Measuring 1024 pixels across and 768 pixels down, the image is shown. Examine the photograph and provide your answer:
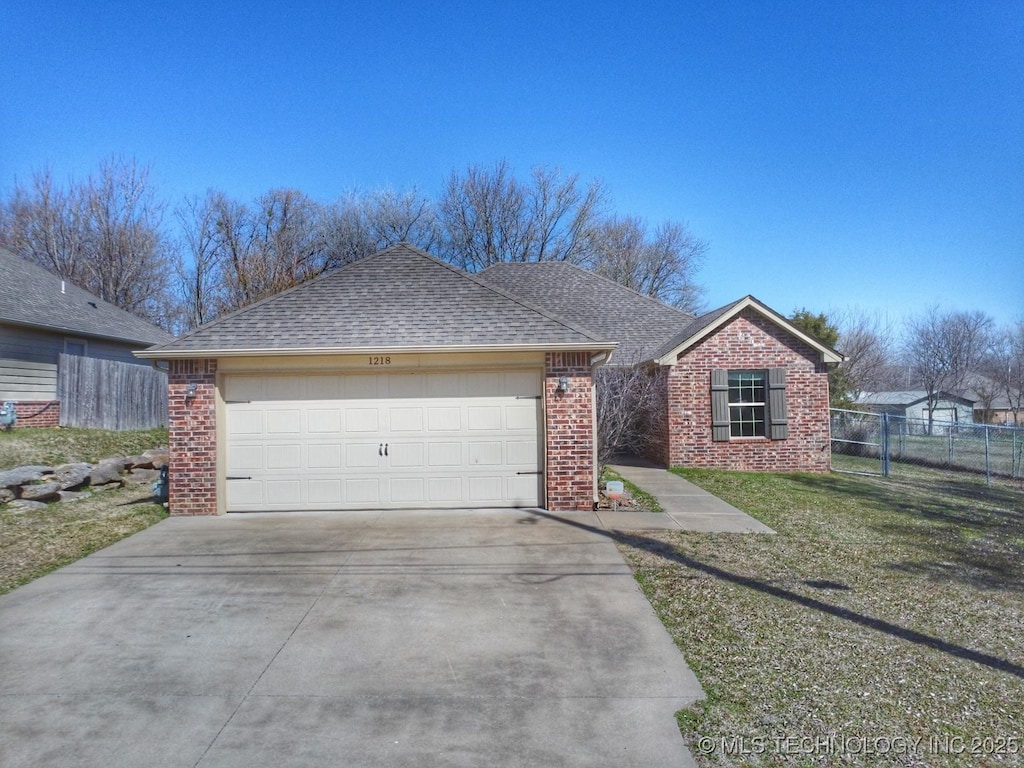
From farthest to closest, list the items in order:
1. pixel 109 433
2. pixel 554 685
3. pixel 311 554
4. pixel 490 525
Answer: pixel 109 433 < pixel 490 525 < pixel 311 554 < pixel 554 685

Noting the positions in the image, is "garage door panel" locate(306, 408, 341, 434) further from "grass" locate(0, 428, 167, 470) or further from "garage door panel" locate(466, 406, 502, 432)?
"grass" locate(0, 428, 167, 470)

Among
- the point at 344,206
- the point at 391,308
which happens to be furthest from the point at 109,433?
the point at 344,206

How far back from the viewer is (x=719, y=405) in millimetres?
14375

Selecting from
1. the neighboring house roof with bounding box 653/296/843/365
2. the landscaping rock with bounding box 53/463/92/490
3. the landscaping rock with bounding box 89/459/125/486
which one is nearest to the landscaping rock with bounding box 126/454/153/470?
the landscaping rock with bounding box 89/459/125/486

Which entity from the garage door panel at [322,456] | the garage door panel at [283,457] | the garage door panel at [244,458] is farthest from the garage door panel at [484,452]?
the garage door panel at [244,458]

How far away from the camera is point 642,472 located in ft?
45.4

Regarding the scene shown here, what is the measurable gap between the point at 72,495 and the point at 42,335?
7.98 metres

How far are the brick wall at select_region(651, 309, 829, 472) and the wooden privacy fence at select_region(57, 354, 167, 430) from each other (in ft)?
43.3

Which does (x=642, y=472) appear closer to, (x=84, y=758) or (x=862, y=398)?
(x=84, y=758)

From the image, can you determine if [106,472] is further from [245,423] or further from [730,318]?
Answer: [730,318]

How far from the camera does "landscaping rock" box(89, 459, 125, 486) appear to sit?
11391 mm

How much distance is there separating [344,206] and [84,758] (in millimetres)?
31486

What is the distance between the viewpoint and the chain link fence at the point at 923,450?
13602 millimetres

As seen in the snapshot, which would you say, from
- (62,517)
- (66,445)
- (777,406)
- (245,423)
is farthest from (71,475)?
(777,406)
